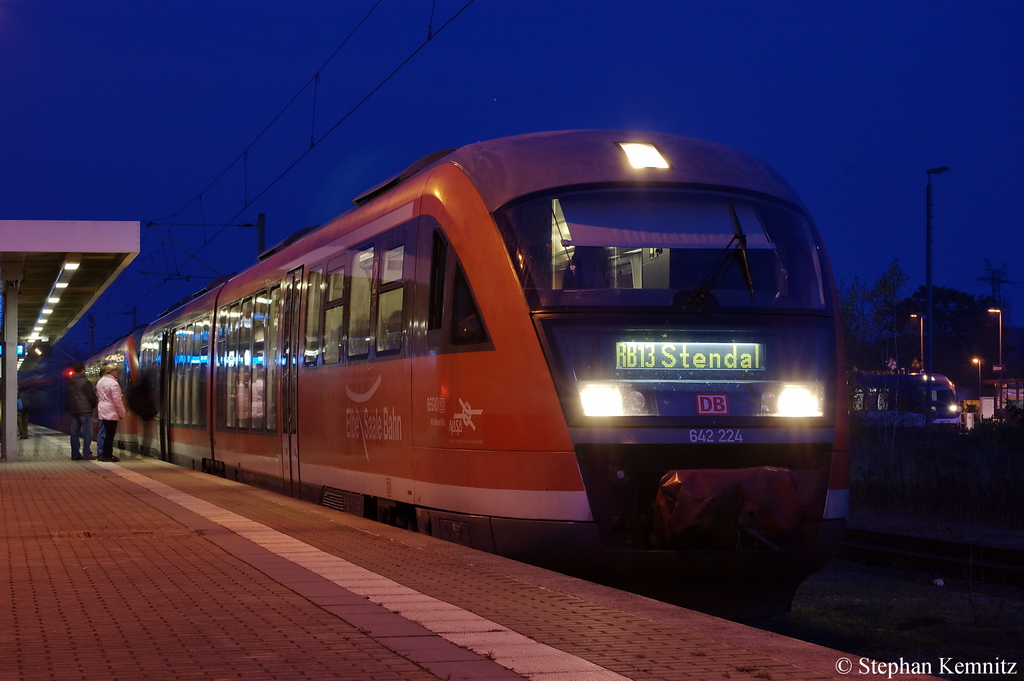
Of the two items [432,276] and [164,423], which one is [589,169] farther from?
[164,423]

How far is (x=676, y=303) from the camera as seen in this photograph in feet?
26.9

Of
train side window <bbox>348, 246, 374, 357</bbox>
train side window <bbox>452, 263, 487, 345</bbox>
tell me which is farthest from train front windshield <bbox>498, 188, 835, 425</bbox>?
train side window <bbox>348, 246, 374, 357</bbox>

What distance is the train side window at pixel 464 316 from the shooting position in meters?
8.61

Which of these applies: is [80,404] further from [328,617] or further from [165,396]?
[328,617]

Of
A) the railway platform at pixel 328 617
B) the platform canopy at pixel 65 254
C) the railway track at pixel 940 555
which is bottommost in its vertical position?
the railway track at pixel 940 555

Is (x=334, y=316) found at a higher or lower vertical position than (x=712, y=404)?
higher

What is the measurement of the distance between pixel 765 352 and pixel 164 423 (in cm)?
1843

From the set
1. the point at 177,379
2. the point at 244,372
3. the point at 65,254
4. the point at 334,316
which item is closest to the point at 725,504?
the point at 334,316

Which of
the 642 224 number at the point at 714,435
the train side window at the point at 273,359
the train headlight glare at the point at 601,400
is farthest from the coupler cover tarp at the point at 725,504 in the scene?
the train side window at the point at 273,359

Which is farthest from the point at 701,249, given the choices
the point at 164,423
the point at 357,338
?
the point at 164,423

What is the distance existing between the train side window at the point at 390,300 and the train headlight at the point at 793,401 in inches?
127

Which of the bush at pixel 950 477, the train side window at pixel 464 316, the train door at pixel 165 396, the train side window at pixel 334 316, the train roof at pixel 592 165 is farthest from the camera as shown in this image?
the train door at pixel 165 396

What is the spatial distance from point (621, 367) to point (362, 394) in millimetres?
3527

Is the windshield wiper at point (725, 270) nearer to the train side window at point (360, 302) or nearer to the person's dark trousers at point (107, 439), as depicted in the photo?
the train side window at point (360, 302)
